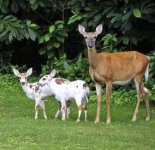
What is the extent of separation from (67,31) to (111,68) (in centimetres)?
517

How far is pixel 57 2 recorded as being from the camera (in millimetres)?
19125

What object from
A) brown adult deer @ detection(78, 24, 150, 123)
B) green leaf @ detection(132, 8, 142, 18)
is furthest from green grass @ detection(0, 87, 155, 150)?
green leaf @ detection(132, 8, 142, 18)

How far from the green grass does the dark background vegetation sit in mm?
2900

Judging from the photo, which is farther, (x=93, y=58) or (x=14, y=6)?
(x=14, y=6)

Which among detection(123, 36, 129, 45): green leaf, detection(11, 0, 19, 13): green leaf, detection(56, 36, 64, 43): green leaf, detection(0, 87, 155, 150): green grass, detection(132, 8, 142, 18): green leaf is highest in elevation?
detection(11, 0, 19, 13): green leaf

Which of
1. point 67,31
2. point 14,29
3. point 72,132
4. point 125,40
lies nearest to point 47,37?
point 67,31

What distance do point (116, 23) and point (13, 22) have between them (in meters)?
3.12

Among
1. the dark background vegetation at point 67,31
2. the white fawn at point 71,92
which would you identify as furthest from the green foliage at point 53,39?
the white fawn at point 71,92

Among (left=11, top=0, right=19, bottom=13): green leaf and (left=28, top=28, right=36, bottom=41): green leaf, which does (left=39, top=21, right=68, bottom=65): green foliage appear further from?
(left=11, top=0, right=19, bottom=13): green leaf

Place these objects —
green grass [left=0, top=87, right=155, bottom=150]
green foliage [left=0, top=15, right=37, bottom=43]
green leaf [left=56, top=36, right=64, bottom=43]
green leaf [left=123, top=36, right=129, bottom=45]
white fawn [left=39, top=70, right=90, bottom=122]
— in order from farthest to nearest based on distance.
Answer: green leaf [left=56, top=36, right=64, bottom=43] → green foliage [left=0, top=15, right=37, bottom=43] → green leaf [left=123, top=36, right=129, bottom=45] → white fawn [left=39, top=70, right=90, bottom=122] → green grass [left=0, top=87, right=155, bottom=150]

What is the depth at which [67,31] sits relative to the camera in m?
18.8

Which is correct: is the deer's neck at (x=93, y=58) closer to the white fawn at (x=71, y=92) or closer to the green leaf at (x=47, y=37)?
the white fawn at (x=71, y=92)

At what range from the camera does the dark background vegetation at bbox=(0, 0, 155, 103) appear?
16.9 meters

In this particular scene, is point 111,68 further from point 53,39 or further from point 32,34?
point 53,39
